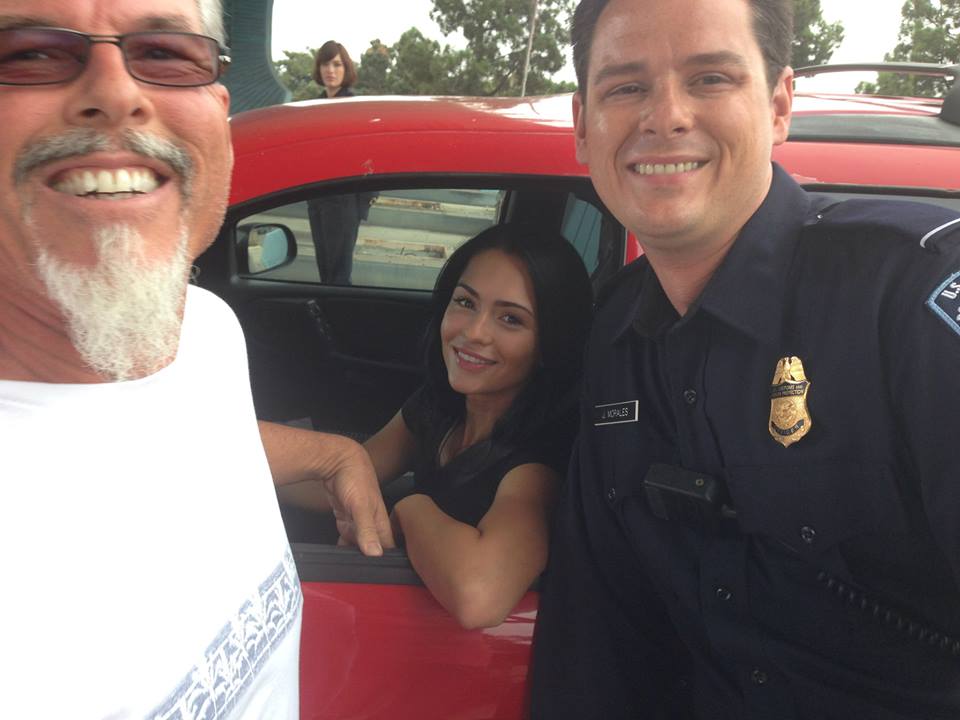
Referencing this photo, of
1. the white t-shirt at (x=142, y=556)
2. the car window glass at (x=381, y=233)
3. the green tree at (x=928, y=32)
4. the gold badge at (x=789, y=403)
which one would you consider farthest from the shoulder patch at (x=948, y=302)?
the green tree at (x=928, y=32)

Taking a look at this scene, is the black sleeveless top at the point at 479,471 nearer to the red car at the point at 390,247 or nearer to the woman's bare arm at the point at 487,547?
the woman's bare arm at the point at 487,547

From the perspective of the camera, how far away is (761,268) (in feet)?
4.37

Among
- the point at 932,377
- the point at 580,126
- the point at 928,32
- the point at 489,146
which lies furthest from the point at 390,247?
the point at 928,32

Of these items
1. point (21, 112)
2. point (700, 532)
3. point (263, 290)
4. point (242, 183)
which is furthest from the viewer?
point (263, 290)

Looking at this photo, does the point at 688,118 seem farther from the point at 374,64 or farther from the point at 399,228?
the point at 374,64

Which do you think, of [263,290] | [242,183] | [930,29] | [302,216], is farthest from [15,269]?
[930,29]

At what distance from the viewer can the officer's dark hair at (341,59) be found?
6.05m

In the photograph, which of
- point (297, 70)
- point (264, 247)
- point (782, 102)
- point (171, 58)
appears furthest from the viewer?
point (297, 70)

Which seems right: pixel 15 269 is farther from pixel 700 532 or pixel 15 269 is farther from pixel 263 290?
pixel 263 290

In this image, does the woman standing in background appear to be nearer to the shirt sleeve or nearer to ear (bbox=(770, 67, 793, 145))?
ear (bbox=(770, 67, 793, 145))

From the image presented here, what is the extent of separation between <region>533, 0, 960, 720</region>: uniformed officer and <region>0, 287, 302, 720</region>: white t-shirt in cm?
55

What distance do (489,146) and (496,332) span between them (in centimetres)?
40

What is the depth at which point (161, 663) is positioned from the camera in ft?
Result: 2.97

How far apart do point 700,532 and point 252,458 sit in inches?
Result: 26.3
